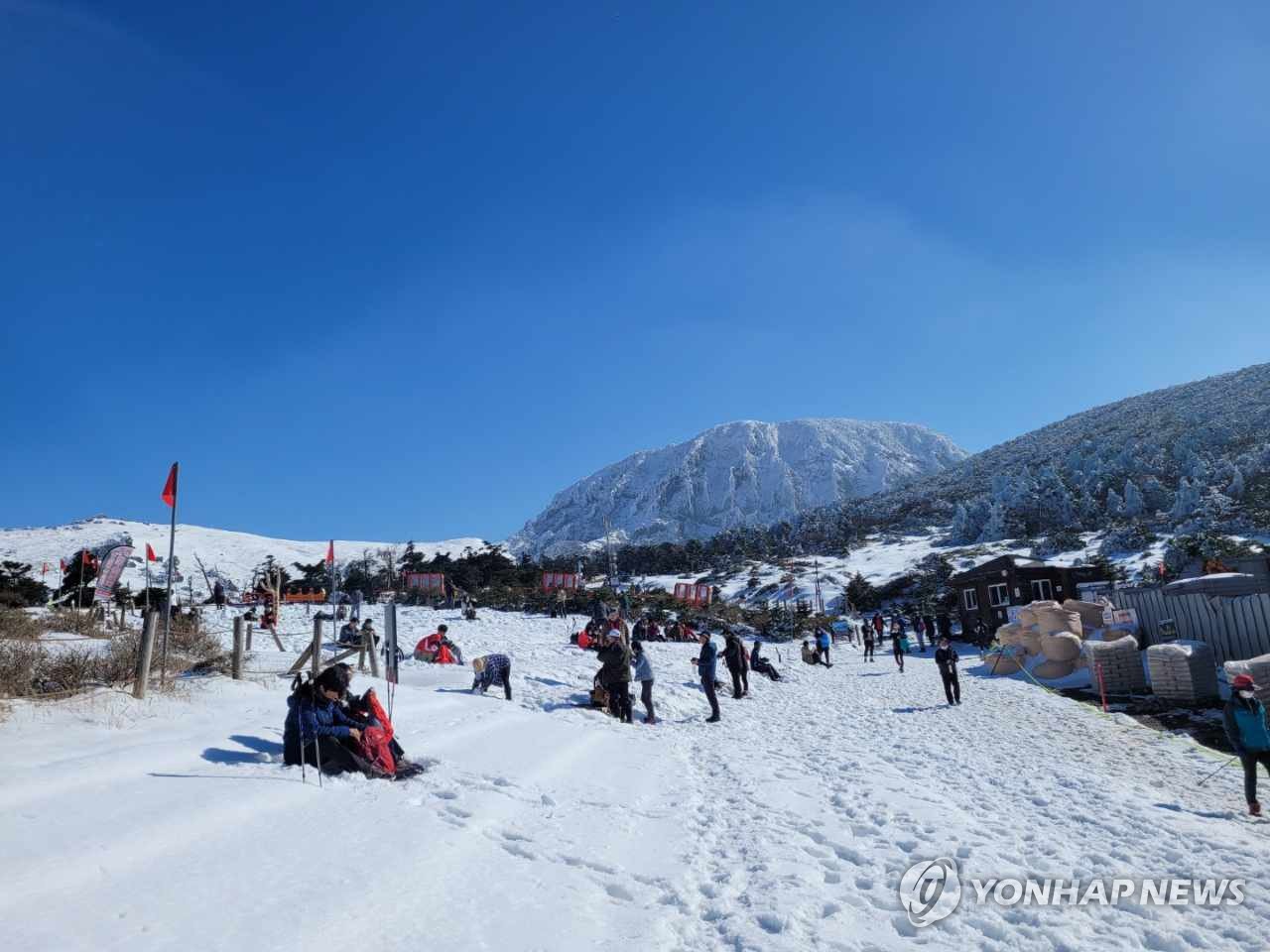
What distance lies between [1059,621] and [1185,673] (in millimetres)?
4898

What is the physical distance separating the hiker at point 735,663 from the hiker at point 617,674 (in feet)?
12.6

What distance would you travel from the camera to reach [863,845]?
5172mm

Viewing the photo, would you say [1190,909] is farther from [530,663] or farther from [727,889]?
[530,663]

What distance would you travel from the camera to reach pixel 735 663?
48.7ft

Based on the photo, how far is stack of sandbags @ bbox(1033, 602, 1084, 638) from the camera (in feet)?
56.6

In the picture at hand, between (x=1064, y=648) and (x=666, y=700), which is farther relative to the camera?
(x=1064, y=648)

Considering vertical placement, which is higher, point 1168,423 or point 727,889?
point 1168,423

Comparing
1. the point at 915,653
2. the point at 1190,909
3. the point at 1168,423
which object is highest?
the point at 1168,423

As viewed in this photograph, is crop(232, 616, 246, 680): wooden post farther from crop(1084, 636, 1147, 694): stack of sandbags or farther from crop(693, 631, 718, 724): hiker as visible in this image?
crop(1084, 636, 1147, 694): stack of sandbags

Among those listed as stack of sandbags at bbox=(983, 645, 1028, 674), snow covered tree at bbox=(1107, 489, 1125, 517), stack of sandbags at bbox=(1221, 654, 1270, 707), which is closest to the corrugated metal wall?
stack of sandbags at bbox=(983, 645, 1028, 674)

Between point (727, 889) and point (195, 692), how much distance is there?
6487mm

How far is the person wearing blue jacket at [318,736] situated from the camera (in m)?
5.67

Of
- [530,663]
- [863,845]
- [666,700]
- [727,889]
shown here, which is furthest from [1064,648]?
[727,889]

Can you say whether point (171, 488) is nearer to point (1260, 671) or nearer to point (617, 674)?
point (617, 674)
